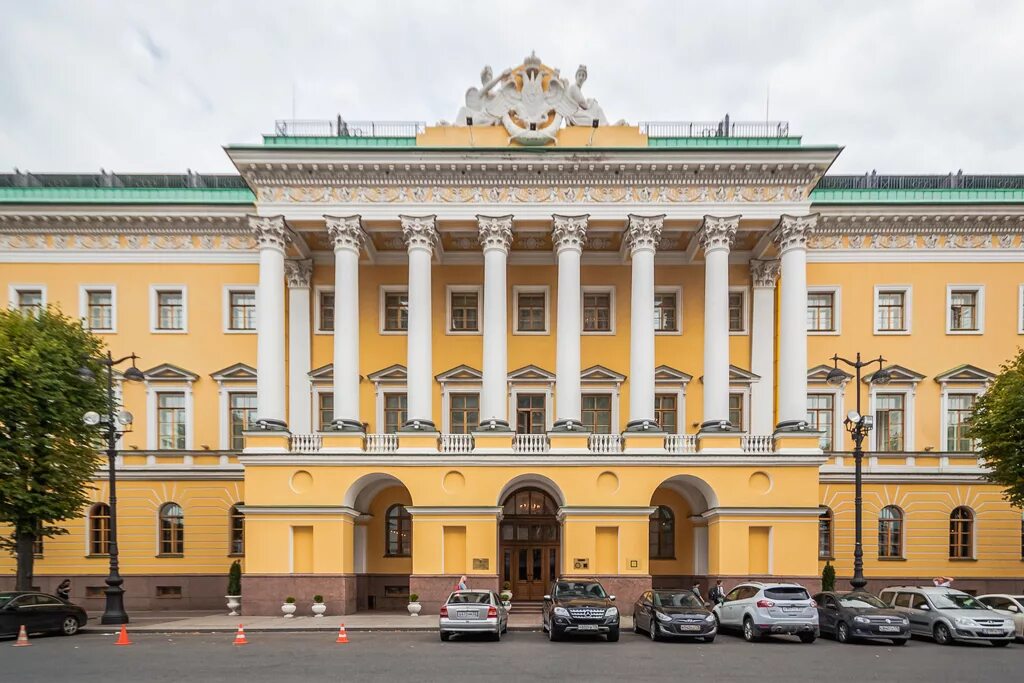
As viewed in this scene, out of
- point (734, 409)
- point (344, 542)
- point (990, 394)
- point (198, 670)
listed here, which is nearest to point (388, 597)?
point (344, 542)

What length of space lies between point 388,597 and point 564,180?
18.2 meters

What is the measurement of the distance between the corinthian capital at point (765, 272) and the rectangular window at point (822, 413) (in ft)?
17.2

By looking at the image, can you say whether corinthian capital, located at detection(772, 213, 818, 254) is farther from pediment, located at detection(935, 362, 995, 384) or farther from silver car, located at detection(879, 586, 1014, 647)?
silver car, located at detection(879, 586, 1014, 647)

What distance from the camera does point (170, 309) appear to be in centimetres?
3303

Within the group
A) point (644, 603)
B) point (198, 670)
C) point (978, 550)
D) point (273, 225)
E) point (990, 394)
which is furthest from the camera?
point (978, 550)

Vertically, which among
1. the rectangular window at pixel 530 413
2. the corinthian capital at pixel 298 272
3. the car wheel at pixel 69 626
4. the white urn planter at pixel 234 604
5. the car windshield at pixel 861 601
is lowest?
the white urn planter at pixel 234 604

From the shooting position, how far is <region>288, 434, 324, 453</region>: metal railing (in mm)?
27828

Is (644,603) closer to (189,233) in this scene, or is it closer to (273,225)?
(273,225)

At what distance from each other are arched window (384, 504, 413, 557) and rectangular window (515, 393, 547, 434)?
6.02m

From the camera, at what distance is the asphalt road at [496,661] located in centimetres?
1523

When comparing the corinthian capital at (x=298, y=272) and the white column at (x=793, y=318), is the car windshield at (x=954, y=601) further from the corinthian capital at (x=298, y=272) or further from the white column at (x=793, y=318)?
the corinthian capital at (x=298, y=272)

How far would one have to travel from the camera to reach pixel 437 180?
29141mm

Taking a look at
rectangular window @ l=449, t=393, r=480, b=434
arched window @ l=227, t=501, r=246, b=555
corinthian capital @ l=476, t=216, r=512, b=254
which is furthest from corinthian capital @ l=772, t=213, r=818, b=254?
arched window @ l=227, t=501, r=246, b=555

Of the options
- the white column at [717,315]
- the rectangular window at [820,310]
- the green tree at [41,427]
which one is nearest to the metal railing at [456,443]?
the white column at [717,315]
